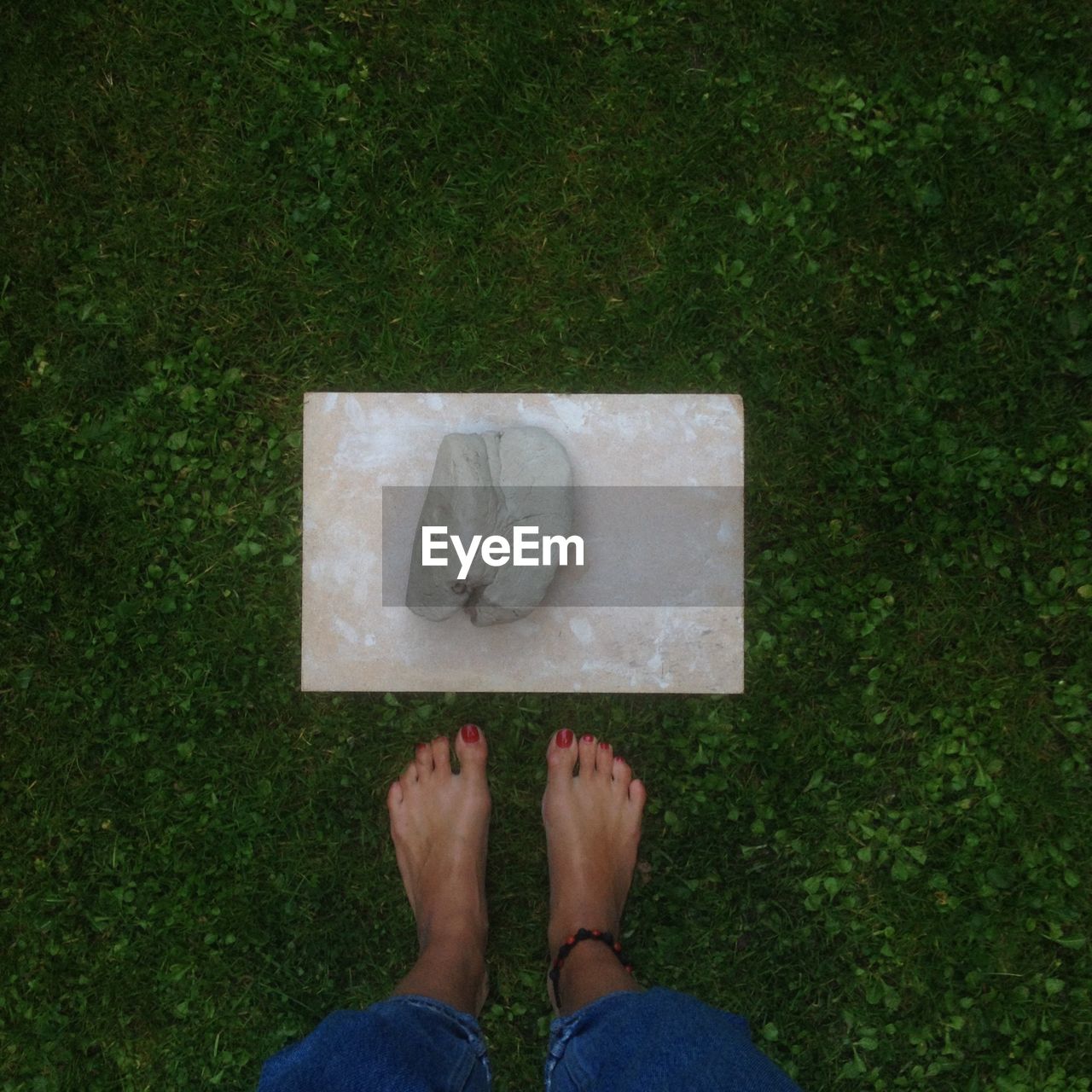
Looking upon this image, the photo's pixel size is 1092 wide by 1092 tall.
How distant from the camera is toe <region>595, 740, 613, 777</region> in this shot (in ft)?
8.97

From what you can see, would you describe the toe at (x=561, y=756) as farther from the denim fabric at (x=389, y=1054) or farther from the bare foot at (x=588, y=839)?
the denim fabric at (x=389, y=1054)

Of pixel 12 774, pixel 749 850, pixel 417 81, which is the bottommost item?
pixel 749 850

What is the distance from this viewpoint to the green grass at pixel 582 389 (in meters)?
2.70

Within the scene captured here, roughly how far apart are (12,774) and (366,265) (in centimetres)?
206

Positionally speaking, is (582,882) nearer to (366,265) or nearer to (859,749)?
(859,749)

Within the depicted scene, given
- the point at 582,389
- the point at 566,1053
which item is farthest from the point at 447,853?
the point at 582,389

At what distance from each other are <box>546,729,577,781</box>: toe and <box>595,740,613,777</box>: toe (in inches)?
3.0

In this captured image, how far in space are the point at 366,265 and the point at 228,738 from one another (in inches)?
64.2

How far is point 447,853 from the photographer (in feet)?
8.73

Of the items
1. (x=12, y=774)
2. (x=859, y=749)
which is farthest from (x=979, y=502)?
(x=12, y=774)

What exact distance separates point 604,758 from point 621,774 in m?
0.08

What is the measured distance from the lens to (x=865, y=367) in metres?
2.74

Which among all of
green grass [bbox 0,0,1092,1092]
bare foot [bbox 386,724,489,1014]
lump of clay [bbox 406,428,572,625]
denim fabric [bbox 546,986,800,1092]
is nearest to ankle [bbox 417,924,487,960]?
bare foot [bbox 386,724,489,1014]

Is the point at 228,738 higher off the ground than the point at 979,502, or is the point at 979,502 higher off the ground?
the point at 979,502
